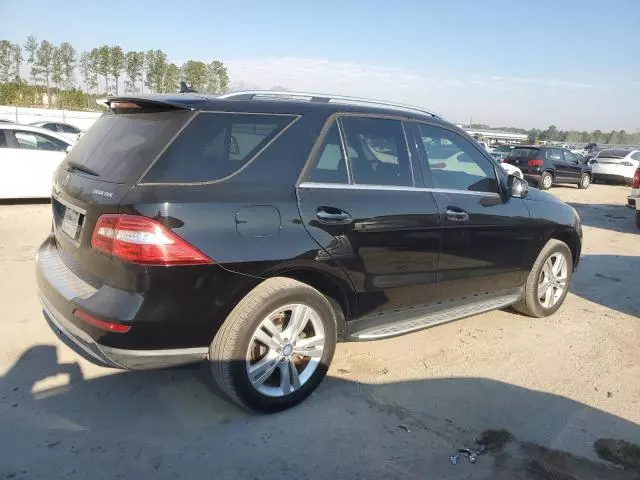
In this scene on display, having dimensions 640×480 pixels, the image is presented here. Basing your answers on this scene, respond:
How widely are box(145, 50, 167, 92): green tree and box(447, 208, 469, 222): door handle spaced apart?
5272 centimetres

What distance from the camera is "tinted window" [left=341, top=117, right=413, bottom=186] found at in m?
3.53

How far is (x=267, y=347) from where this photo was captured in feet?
10.4

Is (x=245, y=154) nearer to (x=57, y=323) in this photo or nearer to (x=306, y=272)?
(x=306, y=272)

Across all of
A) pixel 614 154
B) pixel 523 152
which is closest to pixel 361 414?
pixel 523 152

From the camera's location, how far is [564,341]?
15.1 ft

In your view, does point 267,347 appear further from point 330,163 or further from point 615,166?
point 615,166

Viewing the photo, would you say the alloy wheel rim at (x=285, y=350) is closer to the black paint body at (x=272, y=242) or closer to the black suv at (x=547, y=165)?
the black paint body at (x=272, y=242)

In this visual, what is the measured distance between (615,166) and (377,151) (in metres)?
22.0

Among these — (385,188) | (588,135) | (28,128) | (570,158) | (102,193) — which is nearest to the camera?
(102,193)

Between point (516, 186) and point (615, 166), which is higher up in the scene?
point (516, 186)

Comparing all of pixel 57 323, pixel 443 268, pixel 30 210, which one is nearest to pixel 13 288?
pixel 57 323

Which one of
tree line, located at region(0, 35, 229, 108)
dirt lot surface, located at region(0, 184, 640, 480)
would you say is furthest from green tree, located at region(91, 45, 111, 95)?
dirt lot surface, located at region(0, 184, 640, 480)

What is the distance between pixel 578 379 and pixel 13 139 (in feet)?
31.9

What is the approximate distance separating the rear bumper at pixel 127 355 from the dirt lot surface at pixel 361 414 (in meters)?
0.42
